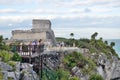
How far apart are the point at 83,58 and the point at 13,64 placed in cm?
1888

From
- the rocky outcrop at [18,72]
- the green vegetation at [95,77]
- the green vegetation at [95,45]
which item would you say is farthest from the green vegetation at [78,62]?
the rocky outcrop at [18,72]

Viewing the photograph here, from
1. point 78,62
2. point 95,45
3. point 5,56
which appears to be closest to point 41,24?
point 78,62

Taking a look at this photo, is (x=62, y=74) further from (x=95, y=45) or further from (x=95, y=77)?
(x=95, y=45)

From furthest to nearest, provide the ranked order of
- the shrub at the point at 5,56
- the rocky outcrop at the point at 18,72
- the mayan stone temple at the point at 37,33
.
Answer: the mayan stone temple at the point at 37,33 < the shrub at the point at 5,56 < the rocky outcrop at the point at 18,72

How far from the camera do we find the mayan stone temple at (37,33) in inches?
2388

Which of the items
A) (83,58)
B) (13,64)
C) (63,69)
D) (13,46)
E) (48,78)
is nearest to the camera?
(13,64)

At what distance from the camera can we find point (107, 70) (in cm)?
6278

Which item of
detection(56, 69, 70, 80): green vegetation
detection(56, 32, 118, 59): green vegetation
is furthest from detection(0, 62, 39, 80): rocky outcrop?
detection(56, 32, 118, 59): green vegetation

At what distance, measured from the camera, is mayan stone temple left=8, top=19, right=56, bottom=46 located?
60.7 m

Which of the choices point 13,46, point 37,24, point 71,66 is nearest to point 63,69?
point 71,66

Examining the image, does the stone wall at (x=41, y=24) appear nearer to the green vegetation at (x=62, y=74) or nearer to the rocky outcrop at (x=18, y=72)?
the green vegetation at (x=62, y=74)

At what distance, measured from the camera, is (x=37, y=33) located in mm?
60844

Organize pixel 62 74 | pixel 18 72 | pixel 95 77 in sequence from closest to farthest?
1. pixel 18 72
2. pixel 62 74
3. pixel 95 77

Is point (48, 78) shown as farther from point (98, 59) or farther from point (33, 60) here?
point (98, 59)
